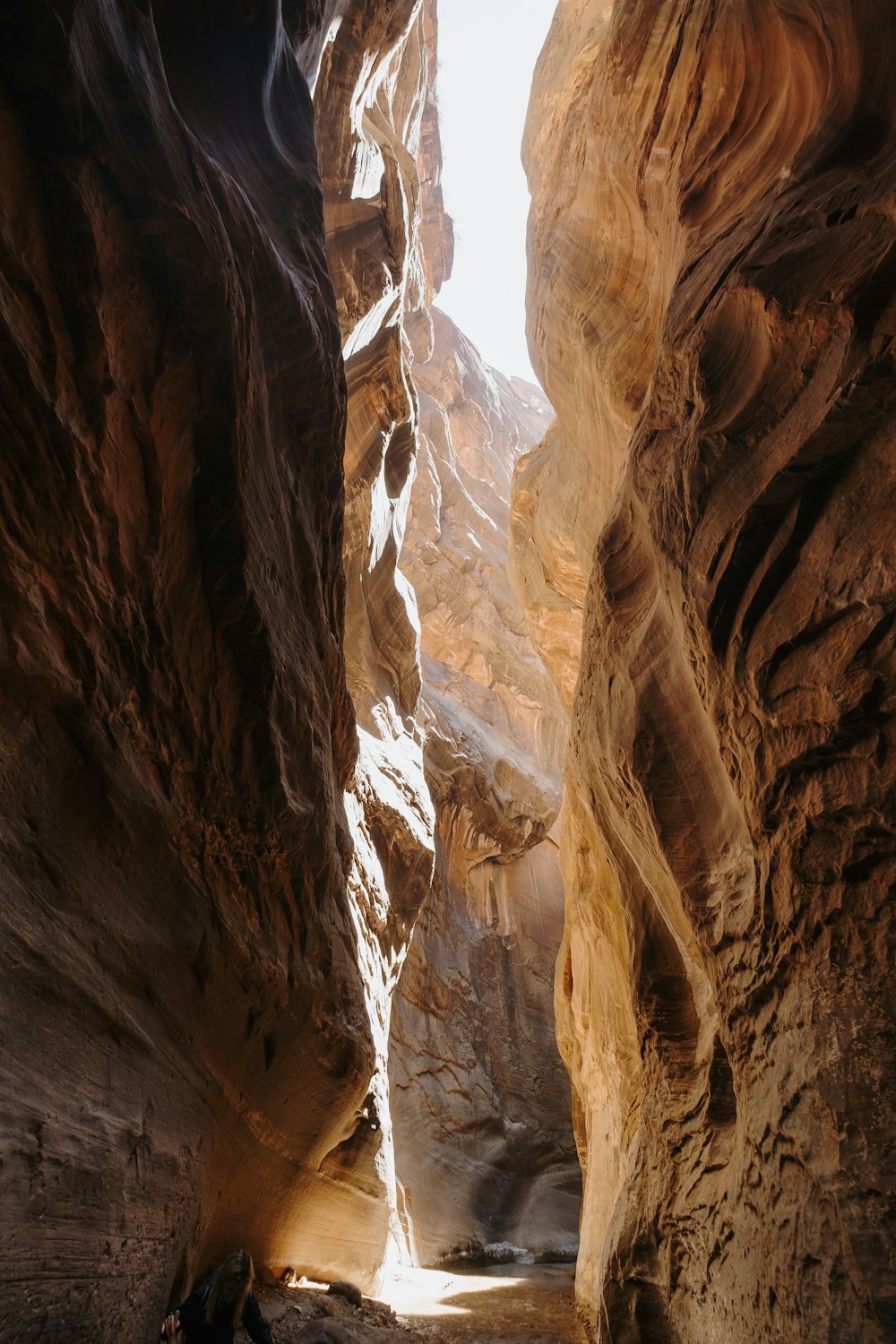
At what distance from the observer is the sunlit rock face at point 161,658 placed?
365cm

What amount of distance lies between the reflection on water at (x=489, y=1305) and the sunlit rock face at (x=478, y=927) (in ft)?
7.62

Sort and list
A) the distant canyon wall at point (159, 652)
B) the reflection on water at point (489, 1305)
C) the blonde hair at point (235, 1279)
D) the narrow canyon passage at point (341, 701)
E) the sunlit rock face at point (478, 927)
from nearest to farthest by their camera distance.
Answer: the distant canyon wall at point (159, 652) < the narrow canyon passage at point (341, 701) < the blonde hair at point (235, 1279) < the reflection on water at point (489, 1305) < the sunlit rock face at point (478, 927)

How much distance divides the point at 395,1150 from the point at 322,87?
19.0 m

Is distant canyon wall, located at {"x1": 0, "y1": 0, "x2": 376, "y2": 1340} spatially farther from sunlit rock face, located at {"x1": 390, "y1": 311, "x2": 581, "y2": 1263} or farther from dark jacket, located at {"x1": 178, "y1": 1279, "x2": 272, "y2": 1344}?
sunlit rock face, located at {"x1": 390, "y1": 311, "x2": 581, "y2": 1263}

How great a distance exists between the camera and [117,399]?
437 centimetres

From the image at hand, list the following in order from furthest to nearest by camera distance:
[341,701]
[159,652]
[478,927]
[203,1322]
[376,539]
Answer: [478,927]
[376,539]
[341,701]
[159,652]
[203,1322]

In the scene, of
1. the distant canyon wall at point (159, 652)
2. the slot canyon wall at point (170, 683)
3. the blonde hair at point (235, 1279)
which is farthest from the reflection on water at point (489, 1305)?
the blonde hair at point (235, 1279)

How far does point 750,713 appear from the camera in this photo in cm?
489

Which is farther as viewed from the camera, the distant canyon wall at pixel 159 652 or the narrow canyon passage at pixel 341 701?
the narrow canyon passage at pixel 341 701

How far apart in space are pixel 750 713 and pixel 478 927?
19388 millimetres

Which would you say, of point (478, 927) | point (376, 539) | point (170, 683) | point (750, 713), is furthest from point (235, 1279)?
point (478, 927)

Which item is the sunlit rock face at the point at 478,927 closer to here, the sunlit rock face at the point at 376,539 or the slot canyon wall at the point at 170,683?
the sunlit rock face at the point at 376,539

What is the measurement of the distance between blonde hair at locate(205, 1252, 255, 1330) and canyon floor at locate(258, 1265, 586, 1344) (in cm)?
64

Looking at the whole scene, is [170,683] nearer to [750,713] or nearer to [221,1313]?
[750,713]
